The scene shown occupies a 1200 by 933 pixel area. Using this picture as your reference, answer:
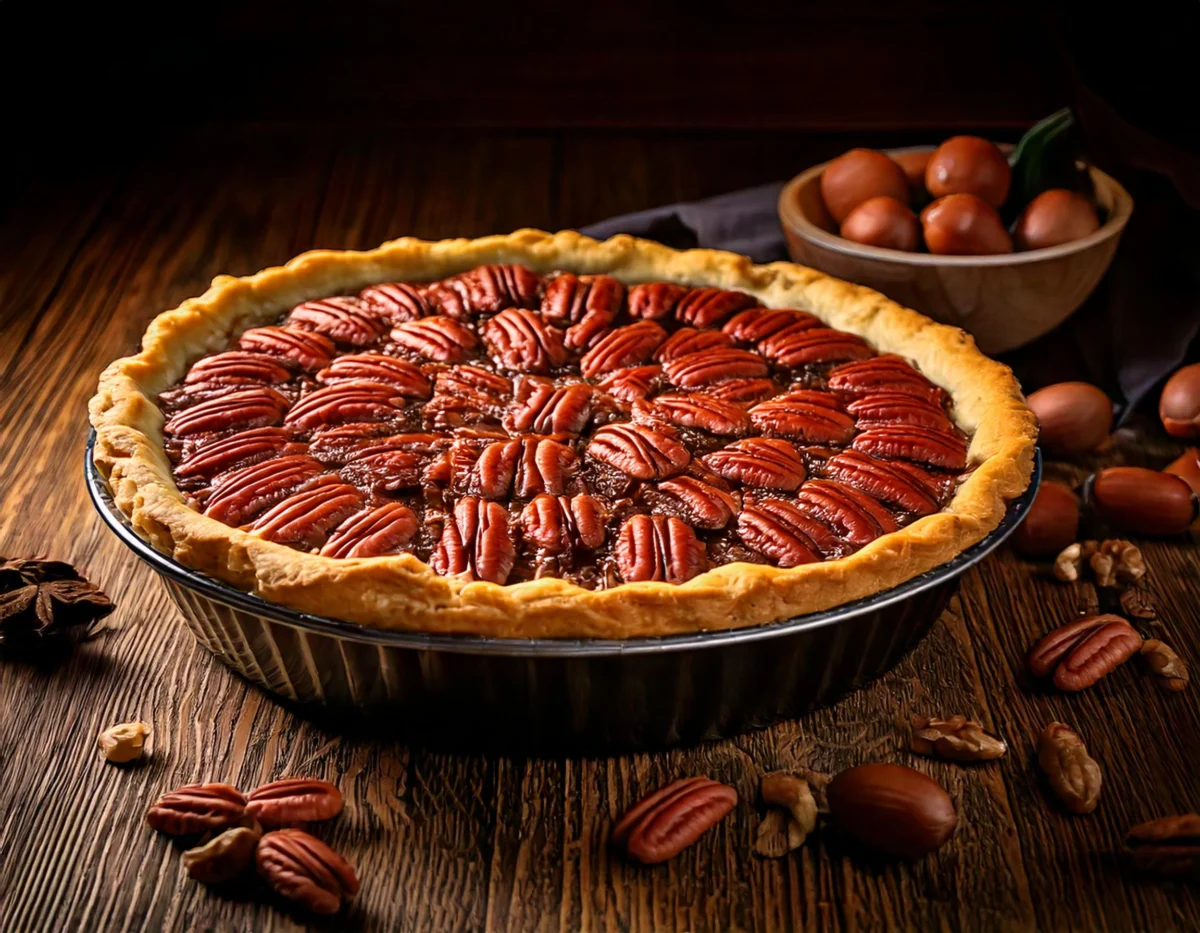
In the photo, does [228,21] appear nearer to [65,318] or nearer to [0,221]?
[0,221]

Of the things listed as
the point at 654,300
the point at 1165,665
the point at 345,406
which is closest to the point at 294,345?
the point at 345,406

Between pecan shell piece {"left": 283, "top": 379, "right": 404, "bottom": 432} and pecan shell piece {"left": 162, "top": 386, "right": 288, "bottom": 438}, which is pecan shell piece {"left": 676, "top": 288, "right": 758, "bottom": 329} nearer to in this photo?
pecan shell piece {"left": 283, "top": 379, "right": 404, "bottom": 432}

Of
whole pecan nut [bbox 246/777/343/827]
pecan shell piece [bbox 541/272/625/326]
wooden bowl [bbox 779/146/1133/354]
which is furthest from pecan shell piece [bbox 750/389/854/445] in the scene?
whole pecan nut [bbox 246/777/343/827]

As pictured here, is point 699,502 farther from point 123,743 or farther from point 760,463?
point 123,743

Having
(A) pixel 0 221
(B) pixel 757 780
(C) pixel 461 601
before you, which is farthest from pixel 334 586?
(A) pixel 0 221

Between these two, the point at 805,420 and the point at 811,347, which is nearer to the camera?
the point at 805,420

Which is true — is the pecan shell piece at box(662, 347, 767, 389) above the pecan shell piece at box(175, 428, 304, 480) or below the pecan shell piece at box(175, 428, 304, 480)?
below

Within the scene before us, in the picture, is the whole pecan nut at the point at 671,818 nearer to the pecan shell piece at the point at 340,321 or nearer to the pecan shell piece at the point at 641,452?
the pecan shell piece at the point at 641,452
